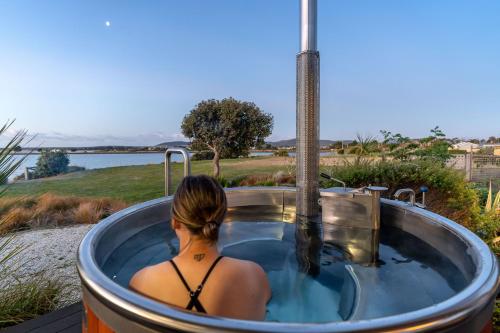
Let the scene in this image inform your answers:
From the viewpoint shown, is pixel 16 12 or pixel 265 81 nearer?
pixel 16 12

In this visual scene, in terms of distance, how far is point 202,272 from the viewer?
97cm

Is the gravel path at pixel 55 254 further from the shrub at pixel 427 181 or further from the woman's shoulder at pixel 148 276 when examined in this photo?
the shrub at pixel 427 181

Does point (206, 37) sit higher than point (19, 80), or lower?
higher

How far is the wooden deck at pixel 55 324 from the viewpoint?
1866 mm

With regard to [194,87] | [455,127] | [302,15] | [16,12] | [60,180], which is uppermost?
[16,12]

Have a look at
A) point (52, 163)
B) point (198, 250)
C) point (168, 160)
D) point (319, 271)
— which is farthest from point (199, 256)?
point (52, 163)

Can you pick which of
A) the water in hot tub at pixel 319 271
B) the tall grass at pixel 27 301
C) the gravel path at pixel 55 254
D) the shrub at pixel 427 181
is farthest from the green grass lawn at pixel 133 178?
the water in hot tub at pixel 319 271

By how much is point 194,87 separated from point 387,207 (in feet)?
21.8

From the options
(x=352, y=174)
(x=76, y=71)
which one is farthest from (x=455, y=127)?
(x=76, y=71)

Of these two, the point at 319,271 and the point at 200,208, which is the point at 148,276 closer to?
the point at 200,208

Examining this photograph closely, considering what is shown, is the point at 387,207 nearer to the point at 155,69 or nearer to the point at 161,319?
the point at 161,319

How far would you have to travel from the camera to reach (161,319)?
0.75m

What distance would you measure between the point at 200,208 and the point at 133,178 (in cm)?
1187

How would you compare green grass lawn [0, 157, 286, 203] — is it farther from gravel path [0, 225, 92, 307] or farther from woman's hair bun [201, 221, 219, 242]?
woman's hair bun [201, 221, 219, 242]
